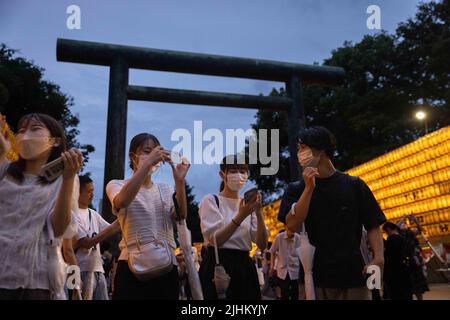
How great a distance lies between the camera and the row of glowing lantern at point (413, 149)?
37.4 ft

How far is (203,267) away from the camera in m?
3.30

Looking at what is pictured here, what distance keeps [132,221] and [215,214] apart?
2.73 feet

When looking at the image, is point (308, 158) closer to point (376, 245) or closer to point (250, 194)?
point (250, 194)

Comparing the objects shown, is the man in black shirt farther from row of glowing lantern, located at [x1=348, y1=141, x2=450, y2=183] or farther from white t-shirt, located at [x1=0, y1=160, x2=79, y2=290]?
row of glowing lantern, located at [x1=348, y1=141, x2=450, y2=183]

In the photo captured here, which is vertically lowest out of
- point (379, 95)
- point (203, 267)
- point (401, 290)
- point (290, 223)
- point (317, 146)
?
point (401, 290)

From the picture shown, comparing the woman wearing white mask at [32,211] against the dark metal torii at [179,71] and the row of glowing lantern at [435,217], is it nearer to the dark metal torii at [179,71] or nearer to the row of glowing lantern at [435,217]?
the dark metal torii at [179,71]

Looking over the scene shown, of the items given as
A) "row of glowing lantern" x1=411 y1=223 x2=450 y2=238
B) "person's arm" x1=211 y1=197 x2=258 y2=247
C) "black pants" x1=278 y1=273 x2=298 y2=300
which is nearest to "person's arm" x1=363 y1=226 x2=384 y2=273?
"person's arm" x1=211 y1=197 x2=258 y2=247

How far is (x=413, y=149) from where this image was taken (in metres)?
12.5

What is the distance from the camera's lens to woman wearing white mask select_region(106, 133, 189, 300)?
8.16ft

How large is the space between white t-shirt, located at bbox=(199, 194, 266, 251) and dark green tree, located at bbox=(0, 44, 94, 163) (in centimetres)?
1370

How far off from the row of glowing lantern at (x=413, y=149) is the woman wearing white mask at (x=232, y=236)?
946cm
